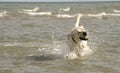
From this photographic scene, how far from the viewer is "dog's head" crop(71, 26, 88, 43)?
8570 mm

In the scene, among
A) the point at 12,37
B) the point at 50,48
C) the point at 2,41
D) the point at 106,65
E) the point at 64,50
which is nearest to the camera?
the point at 106,65

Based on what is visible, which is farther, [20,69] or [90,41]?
[90,41]

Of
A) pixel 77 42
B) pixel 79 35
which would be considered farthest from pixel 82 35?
pixel 77 42

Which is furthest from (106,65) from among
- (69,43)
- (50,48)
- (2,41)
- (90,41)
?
(2,41)

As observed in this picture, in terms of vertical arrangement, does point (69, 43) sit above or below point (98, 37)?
above

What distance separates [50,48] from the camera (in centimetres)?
1126

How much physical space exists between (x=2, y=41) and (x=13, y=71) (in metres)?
4.77

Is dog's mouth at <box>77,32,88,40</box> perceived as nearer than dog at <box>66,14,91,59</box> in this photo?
Yes

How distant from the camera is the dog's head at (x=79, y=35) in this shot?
857 cm

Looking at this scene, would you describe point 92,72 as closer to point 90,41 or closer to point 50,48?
point 50,48

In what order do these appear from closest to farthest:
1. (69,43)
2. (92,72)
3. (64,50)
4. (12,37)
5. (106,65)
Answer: (92,72)
(106,65)
(69,43)
(64,50)
(12,37)

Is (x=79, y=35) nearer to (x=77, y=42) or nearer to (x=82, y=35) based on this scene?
(x=82, y=35)

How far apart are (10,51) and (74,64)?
2600mm

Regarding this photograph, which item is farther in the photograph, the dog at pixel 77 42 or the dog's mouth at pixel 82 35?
the dog at pixel 77 42
